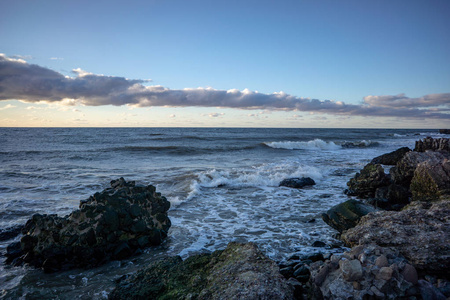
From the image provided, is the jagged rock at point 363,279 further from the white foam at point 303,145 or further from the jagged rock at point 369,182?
the white foam at point 303,145

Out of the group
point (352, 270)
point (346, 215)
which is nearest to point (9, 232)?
point (352, 270)

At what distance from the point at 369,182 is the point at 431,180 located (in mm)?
2609

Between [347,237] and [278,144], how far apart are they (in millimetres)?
33171

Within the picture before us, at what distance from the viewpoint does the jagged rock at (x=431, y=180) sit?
7.17m

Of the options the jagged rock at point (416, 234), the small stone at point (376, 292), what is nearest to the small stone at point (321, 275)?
the small stone at point (376, 292)

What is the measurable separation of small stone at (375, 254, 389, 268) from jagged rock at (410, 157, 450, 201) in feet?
17.1

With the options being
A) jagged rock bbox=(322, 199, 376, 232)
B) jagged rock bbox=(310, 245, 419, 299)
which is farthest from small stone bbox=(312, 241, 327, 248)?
jagged rock bbox=(310, 245, 419, 299)

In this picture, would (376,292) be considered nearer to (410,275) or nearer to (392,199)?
(410,275)

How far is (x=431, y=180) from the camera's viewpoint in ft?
24.5

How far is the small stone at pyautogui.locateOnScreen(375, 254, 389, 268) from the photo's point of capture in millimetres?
2982

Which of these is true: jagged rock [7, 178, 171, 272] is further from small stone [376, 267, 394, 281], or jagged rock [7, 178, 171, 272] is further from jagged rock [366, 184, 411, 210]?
jagged rock [366, 184, 411, 210]

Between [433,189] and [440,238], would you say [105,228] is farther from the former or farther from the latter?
[433,189]

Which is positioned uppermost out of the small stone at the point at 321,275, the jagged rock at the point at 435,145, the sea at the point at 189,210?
the jagged rock at the point at 435,145

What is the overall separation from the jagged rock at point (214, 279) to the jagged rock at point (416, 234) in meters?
1.76
